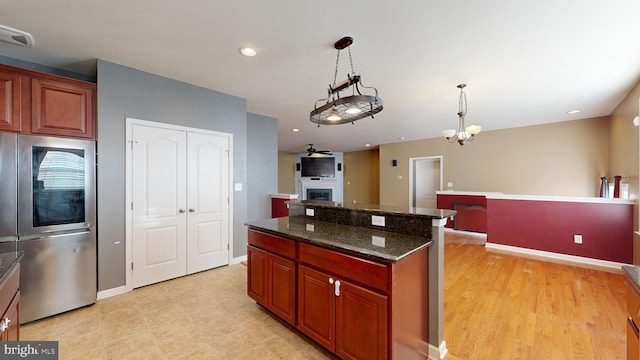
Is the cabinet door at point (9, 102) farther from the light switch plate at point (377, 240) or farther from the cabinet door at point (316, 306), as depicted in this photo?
the light switch plate at point (377, 240)

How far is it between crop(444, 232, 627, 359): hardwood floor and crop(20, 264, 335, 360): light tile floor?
4.30 feet

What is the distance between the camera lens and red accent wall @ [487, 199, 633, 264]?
11.8 ft

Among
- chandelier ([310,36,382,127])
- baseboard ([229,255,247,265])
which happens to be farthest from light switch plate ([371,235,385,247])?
baseboard ([229,255,247,265])

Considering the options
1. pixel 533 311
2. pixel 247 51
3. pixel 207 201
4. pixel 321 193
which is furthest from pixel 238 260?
pixel 321 193

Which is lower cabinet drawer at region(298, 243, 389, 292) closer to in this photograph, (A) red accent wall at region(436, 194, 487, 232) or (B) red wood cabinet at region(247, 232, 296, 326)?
(B) red wood cabinet at region(247, 232, 296, 326)

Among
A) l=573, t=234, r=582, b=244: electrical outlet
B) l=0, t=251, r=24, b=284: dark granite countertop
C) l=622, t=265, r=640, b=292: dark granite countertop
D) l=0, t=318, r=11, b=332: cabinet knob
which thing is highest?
l=0, t=251, r=24, b=284: dark granite countertop

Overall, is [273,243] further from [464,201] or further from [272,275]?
[464,201]

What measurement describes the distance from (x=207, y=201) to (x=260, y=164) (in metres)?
1.55

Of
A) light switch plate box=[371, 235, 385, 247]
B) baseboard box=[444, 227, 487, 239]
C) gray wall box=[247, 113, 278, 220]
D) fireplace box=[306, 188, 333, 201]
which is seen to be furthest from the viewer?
fireplace box=[306, 188, 333, 201]

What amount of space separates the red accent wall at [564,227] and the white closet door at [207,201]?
4821 millimetres

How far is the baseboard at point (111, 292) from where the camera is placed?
263cm

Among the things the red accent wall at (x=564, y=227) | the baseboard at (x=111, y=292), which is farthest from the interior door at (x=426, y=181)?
the baseboard at (x=111, y=292)

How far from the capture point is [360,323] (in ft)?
5.07

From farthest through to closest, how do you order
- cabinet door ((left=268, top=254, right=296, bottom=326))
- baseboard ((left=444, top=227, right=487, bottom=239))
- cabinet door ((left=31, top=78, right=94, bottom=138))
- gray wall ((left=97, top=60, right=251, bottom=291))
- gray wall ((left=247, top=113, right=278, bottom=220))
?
baseboard ((left=444, top=227, right=487, bottom=239))
gray wall ((left=247, top=113, right=278, bottom=220))
gray wall ((left=97, top=60, right=251, bottom=291))
cabinet door ((left=31, top=78, right=94, bottom=138))
cabinet door ((left=268, top=254, right=296, bottom=326))
